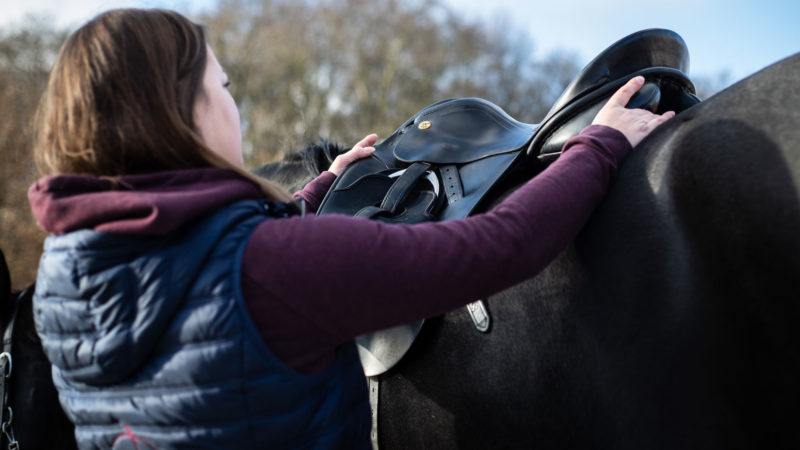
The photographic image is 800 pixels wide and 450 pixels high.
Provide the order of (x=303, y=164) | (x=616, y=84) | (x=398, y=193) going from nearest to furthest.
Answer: (x=616, y=84), (x=398, y=193), (x=303, y=164)

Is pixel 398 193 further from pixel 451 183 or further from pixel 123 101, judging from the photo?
pixel 123 101

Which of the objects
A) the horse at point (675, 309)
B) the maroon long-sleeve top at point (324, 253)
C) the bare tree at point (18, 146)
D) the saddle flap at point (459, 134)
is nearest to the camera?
the maroon long-sleeve top at point (324, 253)

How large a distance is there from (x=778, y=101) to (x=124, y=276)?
1.28m

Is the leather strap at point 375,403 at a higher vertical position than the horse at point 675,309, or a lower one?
lower

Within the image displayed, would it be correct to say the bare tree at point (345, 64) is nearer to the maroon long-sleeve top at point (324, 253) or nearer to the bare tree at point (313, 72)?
the bare tree at point (313, 72)

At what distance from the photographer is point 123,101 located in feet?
3.58

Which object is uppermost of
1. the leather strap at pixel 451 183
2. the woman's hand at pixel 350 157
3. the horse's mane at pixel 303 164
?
the leather strap at pixel 451 183

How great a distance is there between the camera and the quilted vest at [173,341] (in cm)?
104

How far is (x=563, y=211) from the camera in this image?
47.3 inches

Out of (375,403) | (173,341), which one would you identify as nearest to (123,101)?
(173,341)

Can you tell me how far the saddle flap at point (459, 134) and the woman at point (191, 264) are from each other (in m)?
0.70

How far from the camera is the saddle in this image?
1631mm

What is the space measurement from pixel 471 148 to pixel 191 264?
1.10 m

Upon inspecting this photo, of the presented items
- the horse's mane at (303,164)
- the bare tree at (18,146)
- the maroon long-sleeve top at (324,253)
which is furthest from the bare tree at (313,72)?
the maroon long-sleeve top at (324,253)
